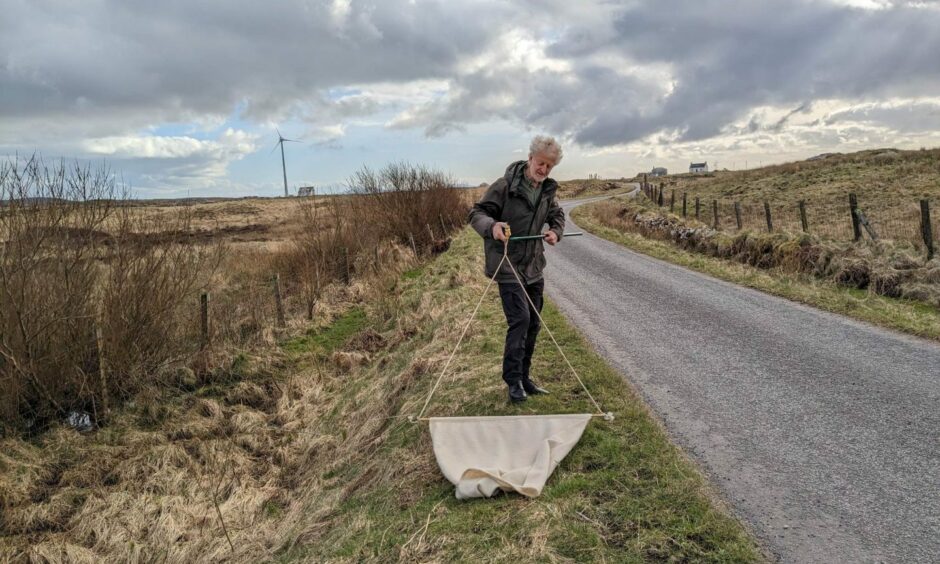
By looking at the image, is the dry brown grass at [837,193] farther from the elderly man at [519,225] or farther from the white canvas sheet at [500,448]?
the white canvas sheet at [500,448]

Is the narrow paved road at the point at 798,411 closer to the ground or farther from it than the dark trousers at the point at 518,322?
closer to the ground

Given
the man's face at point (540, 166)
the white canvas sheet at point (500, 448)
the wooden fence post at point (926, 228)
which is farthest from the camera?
the wooden fence post at point (926, 228)

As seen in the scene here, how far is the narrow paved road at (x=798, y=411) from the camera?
3.70 m

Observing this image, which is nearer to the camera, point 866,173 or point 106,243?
point 106,243

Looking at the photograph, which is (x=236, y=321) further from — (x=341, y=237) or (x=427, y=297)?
(x=341, y=237)

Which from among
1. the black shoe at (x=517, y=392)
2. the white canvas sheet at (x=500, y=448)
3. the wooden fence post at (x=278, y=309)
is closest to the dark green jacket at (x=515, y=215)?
the black shoe at (x=517, y=392)

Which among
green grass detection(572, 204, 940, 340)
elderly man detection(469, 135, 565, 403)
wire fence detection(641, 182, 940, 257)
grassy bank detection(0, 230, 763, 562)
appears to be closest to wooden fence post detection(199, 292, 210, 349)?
grassy bank detection(0, 230, 763, 562)

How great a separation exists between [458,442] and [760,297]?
26.3 feet

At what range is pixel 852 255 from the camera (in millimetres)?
12328

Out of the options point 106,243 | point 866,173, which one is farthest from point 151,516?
point 866,173

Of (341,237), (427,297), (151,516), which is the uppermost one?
(341,237)

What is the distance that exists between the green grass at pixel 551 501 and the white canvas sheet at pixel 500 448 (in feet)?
0.38

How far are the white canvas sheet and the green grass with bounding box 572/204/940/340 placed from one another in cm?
601

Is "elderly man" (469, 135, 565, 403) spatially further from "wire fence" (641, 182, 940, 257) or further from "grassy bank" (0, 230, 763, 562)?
"wire fence" (641, 182, 940, 257)
